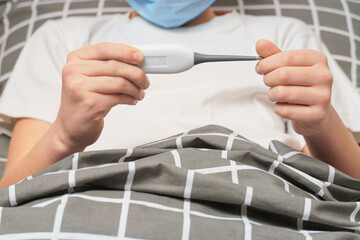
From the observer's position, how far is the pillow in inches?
49.2

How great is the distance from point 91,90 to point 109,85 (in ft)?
0.09

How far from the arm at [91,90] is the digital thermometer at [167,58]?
0.5 inches

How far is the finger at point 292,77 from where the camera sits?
2.10 feet

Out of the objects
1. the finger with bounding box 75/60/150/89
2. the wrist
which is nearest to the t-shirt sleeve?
the wrist

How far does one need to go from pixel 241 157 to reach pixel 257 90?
31 cm

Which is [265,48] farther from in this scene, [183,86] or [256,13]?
[256,13]

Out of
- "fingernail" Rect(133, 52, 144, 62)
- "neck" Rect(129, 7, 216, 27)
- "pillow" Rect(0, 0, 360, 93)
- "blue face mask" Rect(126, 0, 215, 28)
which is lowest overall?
"fingernail" Rect(133, 52, 144, 62)

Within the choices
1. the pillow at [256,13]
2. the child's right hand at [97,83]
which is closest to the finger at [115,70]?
the child's right hand at [97,83]

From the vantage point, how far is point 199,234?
549 millimetres

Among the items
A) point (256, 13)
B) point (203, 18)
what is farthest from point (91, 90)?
point (256, 13)

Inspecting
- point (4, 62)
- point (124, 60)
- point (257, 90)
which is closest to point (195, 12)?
point (257, 90)

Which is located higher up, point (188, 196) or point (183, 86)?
point (183, 86)

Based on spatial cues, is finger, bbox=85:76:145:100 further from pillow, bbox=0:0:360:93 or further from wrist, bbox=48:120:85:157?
pillow, bbox=0:0:360:93

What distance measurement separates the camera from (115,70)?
655 mm
